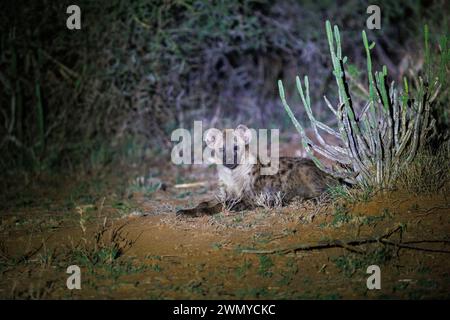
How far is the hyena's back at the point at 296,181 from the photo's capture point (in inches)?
227

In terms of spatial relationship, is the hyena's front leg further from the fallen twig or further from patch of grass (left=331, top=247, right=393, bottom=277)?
patch of grass (left=331, top=247, right=393, bottom=277)

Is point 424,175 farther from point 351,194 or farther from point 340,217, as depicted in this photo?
point 340,217

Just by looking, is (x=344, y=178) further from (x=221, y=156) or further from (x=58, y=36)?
(x=58, y=36)

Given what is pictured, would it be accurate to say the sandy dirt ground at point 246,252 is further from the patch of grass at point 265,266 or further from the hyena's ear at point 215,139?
the hyena's ear at point 215,139

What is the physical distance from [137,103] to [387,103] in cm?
520

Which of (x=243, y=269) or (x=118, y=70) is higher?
(x=118, y=70)

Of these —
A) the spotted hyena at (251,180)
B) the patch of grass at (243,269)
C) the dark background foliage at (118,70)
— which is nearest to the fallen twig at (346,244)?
the patch of grass at (243,269)

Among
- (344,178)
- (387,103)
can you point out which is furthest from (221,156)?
(387,103)

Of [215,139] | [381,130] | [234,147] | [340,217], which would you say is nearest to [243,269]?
[340,217]

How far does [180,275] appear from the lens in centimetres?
416

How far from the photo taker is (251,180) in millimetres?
6020

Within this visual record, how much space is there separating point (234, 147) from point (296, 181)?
811mm

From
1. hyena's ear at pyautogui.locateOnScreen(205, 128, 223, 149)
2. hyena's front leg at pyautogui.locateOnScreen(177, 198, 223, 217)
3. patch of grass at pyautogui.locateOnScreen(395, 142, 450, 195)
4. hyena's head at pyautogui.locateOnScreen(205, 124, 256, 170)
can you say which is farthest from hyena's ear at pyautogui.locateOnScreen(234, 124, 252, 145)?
patch of grass at pyautogui.locateOnScreen(395, 142, 450, 195)

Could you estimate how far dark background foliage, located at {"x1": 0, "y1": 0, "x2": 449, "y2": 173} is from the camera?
870cm
